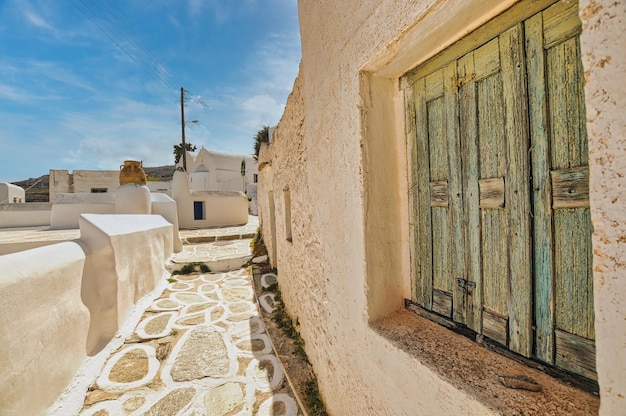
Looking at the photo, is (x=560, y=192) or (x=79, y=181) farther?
(x=79, y=181)

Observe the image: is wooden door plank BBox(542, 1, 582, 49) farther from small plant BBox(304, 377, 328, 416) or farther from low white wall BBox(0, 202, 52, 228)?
low white wall BBox(0, 202, 52, 228)

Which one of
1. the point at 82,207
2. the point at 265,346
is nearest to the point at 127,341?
the point at 265,346

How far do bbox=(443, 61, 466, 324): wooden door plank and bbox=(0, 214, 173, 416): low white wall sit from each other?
3.39 m

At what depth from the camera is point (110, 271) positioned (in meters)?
3.89

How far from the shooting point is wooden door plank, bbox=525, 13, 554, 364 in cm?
106

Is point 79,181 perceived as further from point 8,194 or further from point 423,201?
point 423,201

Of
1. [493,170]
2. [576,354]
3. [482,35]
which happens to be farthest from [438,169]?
[576,354]

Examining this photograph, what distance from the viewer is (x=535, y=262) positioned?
3.67ft

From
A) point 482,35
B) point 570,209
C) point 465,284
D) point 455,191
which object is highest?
point 482,35

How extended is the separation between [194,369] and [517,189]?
13.1 ft

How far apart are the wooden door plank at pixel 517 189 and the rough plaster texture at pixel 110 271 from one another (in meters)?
4.48

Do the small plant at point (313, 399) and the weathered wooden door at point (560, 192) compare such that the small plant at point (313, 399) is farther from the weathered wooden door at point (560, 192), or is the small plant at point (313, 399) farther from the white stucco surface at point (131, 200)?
the white stucco surface at point (131, 200)

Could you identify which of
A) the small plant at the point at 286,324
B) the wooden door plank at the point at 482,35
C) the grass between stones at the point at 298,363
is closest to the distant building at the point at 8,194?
the small plant at the point at 286,324

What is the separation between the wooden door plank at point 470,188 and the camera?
1.34m
